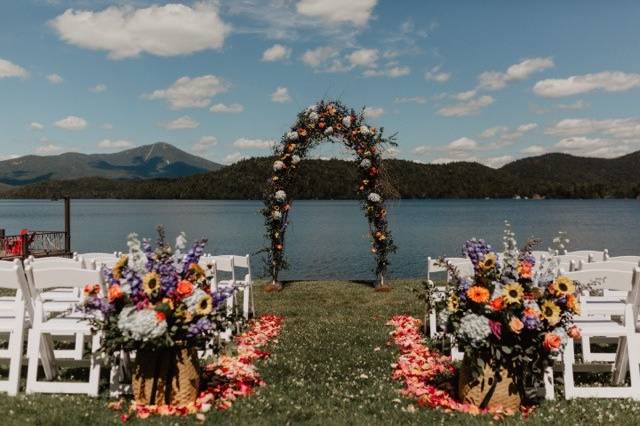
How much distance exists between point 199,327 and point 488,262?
9.08 ft

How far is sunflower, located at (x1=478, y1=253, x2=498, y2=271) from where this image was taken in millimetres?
5312

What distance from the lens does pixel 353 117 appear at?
1505cm

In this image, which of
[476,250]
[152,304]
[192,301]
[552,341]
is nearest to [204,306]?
[192,301]

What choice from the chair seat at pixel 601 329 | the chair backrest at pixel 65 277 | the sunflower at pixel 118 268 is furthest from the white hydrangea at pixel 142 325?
the chair seat at pixel 601 329

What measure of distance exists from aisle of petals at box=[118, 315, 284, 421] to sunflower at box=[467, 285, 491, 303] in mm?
2478

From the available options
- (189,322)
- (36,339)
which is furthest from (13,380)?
(189,322)

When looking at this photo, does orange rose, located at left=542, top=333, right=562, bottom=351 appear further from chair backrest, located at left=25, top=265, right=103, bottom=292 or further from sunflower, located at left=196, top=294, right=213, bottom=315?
chair backrest, located at left=25, top=265, right=103, bottom=292

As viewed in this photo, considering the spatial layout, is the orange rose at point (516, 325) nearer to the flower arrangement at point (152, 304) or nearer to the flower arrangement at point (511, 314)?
the flower arrangement at point (511, 314)

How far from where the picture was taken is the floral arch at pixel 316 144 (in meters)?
15.0

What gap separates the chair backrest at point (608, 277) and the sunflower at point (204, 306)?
3.62 m

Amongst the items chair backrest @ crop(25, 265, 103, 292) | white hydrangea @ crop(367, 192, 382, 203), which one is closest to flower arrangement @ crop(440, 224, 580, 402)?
chair backrest @ crop(25, 265, 103, 292)

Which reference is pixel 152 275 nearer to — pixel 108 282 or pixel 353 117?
pixel 108 282

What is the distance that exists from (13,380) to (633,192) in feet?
645

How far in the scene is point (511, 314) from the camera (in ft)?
16.9
